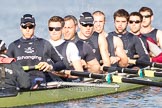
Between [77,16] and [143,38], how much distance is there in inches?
1154

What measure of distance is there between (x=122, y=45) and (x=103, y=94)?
2.00 meters

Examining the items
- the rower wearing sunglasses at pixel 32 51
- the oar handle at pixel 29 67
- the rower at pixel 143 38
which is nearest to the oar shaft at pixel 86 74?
the rower wearing sunglasses at pixel 32 51

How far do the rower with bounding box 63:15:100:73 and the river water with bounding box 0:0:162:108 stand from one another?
31.9 inches

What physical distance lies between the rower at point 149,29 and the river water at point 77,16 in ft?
6.83

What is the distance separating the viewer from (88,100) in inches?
569

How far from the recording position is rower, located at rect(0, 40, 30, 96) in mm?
11992

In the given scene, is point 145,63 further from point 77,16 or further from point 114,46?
point 77,16

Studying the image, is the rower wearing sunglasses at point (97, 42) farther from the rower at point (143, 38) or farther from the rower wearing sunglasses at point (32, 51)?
the rower wearing sunglasses at point (32, 51)

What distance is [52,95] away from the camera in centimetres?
1344

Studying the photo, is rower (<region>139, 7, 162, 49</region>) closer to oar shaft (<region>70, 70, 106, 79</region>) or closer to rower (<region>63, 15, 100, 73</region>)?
rower (<region>63, 15, 100, 73</region>)

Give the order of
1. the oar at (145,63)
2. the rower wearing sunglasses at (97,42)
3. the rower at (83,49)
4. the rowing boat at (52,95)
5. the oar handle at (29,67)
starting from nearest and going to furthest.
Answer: the rowing boat at (52,95) → the oar handle at (29,67) → the rower at (83,49) → the rower wearing sunglasses at (97,42) → the oar at (145,63)

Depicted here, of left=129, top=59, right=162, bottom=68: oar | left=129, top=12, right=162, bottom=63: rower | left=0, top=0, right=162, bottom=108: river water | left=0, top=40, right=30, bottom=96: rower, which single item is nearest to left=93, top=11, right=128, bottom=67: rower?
left=129, top=59, right=162, bottom=68: oar

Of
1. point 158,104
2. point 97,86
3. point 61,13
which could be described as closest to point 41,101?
point 97,86

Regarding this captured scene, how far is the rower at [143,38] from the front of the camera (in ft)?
58.4
